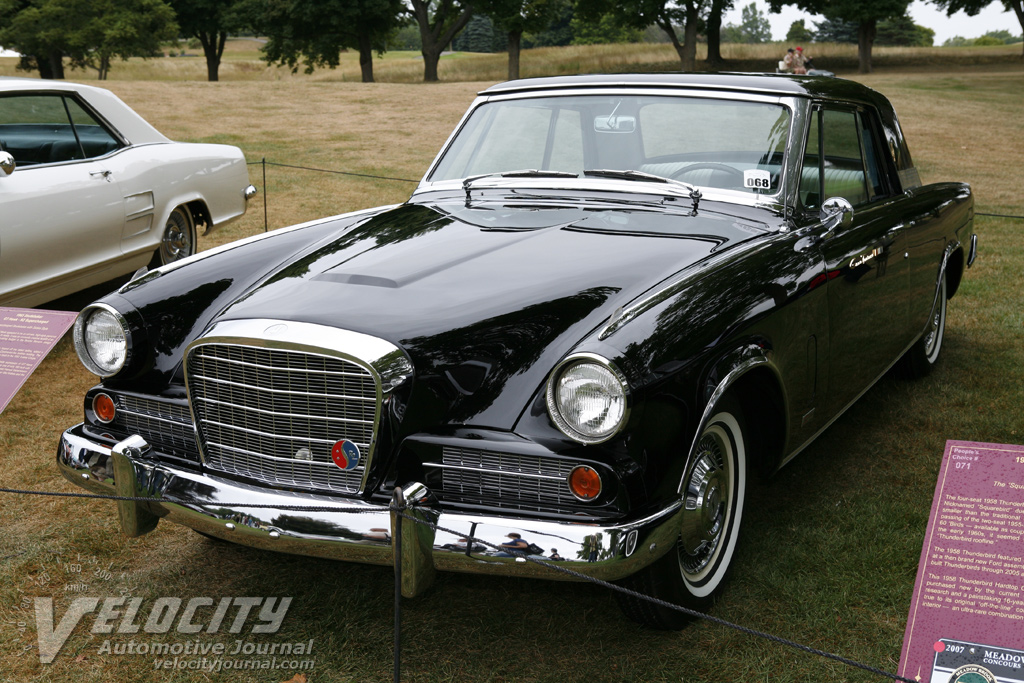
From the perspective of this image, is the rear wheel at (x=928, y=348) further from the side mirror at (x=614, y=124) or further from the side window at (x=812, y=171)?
the side mirror at (x=614, y=124)

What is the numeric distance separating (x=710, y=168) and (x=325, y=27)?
42.5 m

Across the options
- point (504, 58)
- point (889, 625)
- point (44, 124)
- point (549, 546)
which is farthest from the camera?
point (504, 58)

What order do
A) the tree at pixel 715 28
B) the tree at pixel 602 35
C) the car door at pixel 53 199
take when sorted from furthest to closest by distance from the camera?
the tree at pixel 602 35 → the tree at pixel 715 28 → the car door at pixel 53 199

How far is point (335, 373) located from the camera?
261 centimetres

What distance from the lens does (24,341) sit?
3.89 metres

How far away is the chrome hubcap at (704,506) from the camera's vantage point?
2775 millimetres

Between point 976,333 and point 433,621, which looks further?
point 976,333

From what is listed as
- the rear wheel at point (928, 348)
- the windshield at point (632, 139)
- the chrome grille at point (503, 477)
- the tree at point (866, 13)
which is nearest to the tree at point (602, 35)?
the tree at point (866, 13)

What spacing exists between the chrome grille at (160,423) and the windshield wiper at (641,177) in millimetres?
1982

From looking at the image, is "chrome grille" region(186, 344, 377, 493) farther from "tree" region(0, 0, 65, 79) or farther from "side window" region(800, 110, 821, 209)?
"tree" region(0, 0, 65, 79)

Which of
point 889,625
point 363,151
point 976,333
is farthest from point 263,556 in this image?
point 363,151

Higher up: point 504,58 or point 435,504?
point 504,58

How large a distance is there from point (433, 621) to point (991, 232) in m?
9.17

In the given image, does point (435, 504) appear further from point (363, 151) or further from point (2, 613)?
point (363, 151)
